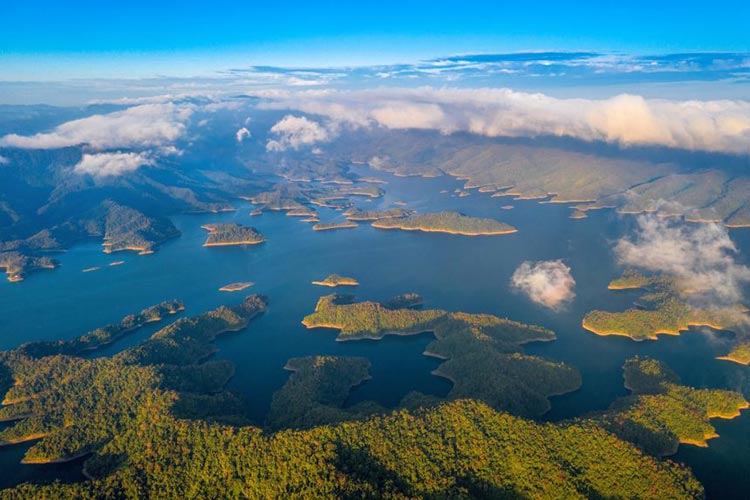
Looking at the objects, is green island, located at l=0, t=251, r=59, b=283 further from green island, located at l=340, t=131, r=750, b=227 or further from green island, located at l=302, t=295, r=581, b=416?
green island, located at l=340, t=131, r=750, b=227

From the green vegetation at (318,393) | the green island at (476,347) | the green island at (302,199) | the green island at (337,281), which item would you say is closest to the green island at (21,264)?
the green island at (337,281)

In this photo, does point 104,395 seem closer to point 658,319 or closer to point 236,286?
point 236,286

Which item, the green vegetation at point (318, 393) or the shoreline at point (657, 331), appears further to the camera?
the shoreline at point (657, 331)

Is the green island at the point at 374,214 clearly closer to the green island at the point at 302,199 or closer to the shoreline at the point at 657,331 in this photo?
the green island at the point at 302,199

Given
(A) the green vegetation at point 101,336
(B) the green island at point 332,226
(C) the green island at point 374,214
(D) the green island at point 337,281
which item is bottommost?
(B) the green island at point 332,226

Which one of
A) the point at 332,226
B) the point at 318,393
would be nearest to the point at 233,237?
the point at 332,226

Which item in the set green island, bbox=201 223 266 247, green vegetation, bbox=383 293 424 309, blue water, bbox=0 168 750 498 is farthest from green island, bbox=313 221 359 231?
green vegetation, bbox=383 293 424 309

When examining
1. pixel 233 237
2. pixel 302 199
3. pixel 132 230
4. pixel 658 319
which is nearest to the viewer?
pixel 658 319
